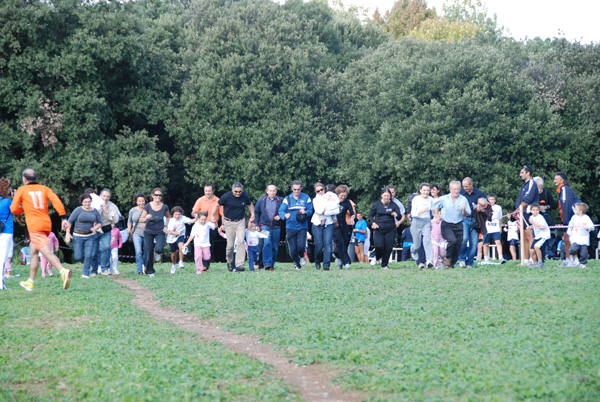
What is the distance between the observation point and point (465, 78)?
38.5 meters

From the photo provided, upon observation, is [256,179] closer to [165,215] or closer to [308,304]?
[165,215]

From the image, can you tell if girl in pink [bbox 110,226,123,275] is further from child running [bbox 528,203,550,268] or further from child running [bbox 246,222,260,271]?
child running [bbox 528,203,550,268]

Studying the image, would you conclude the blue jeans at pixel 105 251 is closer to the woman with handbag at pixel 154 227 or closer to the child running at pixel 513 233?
the woman with handbag at pixel 154 227

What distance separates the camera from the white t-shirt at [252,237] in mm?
19123

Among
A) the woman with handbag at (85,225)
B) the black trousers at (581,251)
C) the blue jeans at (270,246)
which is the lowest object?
the black trousers at (581,251)

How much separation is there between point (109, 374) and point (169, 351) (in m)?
1.15

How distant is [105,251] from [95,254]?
2.07ft

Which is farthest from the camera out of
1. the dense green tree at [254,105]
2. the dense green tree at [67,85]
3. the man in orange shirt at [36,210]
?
the dense green tree at [254,105]

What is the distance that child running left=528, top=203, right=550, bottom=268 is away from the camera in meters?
18.1

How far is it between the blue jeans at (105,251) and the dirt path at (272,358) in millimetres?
6006

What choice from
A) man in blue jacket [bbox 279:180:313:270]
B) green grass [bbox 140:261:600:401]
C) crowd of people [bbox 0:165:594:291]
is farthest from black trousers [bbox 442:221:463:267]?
man in blue jacket [bbox 279:180:313:270]

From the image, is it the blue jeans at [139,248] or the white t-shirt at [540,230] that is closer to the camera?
the white t-shirt at [540,230]

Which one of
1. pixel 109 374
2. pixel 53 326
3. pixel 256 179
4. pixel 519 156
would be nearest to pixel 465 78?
pixel 519 156

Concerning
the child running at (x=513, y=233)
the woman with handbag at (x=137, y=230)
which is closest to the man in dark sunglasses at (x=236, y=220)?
the woman with handbag at (x=137, y=230)
